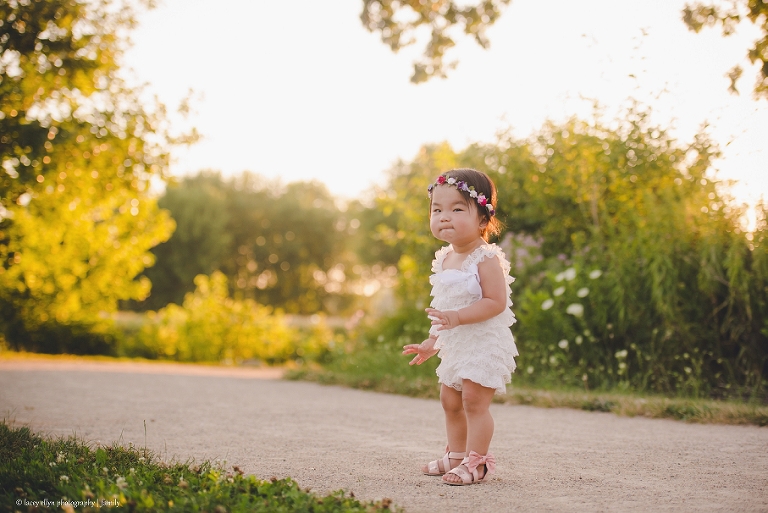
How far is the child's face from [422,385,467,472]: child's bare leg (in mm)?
699

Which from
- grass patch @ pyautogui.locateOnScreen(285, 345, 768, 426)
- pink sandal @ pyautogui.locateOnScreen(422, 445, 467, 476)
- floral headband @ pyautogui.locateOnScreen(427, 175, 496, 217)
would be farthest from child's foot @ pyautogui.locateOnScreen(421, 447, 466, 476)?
grass patch @ pyautogui.locateOnScreen(285, 345, 768, 426)

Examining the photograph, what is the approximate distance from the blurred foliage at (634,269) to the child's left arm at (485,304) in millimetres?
2157

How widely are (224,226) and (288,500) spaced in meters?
34.6

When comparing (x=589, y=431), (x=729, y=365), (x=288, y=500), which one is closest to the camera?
(x=288, y=500)

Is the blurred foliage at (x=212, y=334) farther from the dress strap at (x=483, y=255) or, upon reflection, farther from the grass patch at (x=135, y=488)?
the grass patch at (x=135, y=488)

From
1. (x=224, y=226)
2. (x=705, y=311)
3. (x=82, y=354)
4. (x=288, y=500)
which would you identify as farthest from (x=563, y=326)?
(x=224, y=226)

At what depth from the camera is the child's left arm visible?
2893mm

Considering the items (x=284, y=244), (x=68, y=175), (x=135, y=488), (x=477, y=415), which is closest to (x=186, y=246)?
(x=284, y=244)

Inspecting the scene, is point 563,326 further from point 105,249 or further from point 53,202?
point 105,249

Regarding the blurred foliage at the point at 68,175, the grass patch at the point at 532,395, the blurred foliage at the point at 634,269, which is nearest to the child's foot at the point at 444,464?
the grass patch at the point at 532,395

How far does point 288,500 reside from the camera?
2281 mm

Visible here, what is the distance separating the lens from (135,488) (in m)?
2.33

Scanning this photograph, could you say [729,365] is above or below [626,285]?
below

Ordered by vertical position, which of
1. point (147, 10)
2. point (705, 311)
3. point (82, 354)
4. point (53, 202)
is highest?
point (147, 10)
